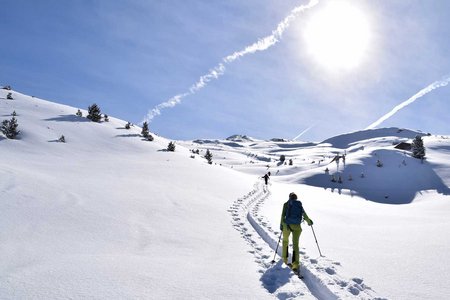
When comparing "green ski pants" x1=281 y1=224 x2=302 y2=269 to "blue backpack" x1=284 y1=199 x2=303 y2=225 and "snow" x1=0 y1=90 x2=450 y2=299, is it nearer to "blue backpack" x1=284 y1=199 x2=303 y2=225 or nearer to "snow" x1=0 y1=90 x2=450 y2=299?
"blue backpack" x1=284 y1=199 x2=303 y2=225

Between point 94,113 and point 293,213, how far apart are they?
36785 mm

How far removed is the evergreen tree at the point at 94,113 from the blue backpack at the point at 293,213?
35730mm

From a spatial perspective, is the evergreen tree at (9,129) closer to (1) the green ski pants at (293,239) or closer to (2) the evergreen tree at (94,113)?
(2) the evergreen tree at (94,113)

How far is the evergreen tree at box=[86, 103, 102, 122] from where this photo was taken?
138 feet

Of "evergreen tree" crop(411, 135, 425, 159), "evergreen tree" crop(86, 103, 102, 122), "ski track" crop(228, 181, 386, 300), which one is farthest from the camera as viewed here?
"evergreen tree" crop(411, 135, 425, 159)

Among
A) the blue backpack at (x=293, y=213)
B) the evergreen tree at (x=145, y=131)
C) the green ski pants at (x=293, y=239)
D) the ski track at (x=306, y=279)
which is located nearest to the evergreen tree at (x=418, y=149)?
the evergreen tree at (x=145, y=131)

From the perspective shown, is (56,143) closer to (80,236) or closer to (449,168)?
(80,236)

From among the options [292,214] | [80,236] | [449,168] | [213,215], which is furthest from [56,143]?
[449,168]

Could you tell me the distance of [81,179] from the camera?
714 inches

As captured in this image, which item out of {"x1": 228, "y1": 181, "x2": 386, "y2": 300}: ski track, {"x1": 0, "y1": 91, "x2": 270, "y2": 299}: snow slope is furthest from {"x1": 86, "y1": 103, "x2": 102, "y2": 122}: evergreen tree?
{"x1": 228, "y1": 181, "x2": 386, "y2": 300}: ski track

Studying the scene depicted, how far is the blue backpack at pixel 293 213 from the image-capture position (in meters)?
10.7

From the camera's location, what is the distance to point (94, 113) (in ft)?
139

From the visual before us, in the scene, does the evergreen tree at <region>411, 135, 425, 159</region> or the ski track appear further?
the evergreen tree at <region>411, 135, 425, 159</region>

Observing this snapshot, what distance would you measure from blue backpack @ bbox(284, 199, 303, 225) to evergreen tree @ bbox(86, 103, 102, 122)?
35730mm
